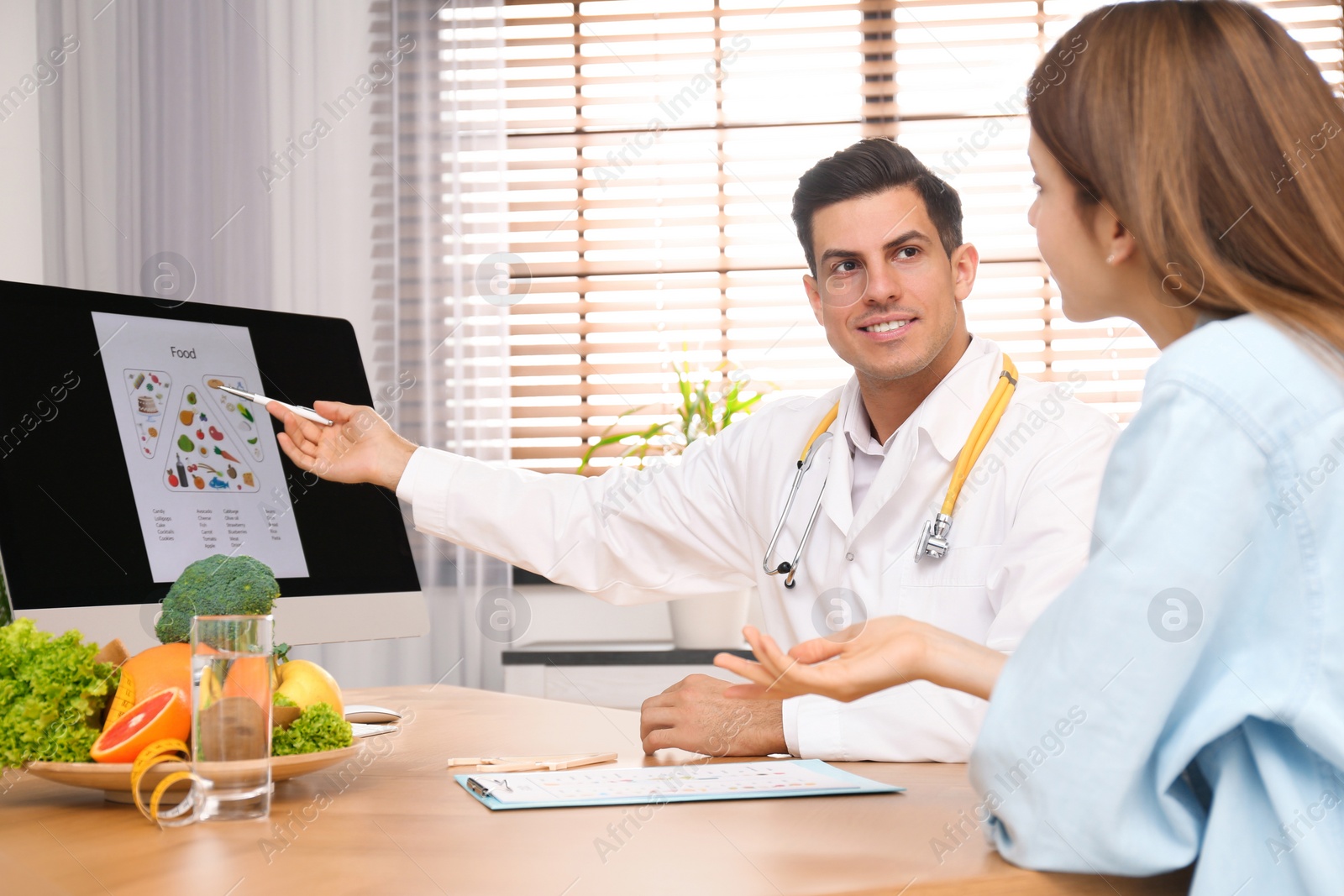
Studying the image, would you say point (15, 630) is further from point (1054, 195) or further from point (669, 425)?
point (669, 425)

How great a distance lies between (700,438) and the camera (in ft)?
8.78

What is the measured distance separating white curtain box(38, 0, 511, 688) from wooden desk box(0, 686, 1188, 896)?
6.78ft

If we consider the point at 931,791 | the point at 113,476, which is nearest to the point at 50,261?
the point at 113,476

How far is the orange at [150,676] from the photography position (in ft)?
3.00

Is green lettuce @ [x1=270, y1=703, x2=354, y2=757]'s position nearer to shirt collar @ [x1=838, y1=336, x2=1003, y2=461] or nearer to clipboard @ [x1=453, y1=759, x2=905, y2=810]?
clipboard @ [x1=453, y1=759, x2=905, y2=810]

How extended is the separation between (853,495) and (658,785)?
2.70ft

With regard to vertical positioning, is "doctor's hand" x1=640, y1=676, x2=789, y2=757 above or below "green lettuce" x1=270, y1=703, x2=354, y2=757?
below

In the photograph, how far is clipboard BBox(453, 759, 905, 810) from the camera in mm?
894

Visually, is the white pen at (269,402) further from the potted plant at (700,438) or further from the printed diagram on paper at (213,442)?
the potted plant at (700,438)

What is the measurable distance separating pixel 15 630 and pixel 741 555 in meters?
1.13

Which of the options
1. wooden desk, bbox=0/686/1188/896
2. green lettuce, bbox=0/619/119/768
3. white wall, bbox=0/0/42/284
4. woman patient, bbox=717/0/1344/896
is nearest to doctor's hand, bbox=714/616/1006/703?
woman patient, bbox=717/0/1344/896

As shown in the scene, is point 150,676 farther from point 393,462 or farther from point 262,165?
point 262,165

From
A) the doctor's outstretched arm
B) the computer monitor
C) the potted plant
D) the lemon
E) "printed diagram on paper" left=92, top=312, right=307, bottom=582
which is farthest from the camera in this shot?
the potted plant

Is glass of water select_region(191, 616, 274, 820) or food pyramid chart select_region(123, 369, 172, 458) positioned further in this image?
food pyramid chart select_region(123, 369, 172, 458)
